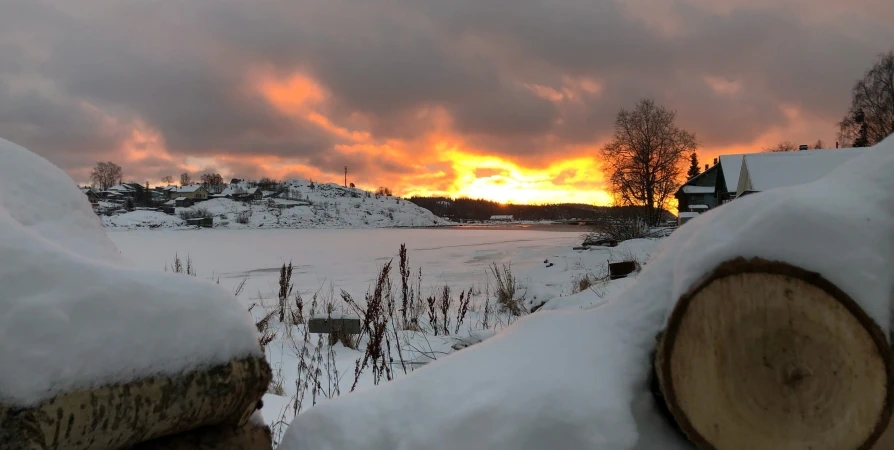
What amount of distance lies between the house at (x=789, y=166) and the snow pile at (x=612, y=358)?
65.6 ft

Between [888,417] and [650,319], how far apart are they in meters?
0.61

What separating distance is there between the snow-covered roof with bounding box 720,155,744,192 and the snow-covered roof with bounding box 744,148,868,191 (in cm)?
1073

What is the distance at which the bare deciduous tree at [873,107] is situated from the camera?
3062 centimetres

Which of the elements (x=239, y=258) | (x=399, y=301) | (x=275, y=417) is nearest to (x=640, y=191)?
(x=239, y=258)

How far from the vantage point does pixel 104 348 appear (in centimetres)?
118

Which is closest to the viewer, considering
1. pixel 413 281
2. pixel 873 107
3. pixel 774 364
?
pixel 774 364

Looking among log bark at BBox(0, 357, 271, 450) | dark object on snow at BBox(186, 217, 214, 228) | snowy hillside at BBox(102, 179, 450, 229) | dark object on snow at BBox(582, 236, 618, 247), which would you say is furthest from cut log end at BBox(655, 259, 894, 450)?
dark object on snow at BBox(186, 217, 214, 228)

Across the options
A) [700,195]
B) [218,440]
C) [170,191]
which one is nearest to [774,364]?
[218,440]

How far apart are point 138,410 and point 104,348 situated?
0.16 m

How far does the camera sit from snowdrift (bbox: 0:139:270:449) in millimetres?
1052

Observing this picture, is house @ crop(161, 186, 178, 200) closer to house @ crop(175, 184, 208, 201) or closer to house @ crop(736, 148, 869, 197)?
house @ crop(175, 184, 208, 201)

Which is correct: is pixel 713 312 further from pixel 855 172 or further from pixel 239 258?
pixel 239 258

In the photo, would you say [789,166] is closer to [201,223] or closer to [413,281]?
[413,281]

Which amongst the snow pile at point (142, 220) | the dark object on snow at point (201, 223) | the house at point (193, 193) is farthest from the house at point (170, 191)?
the dark object on snow at point (201, 223)
